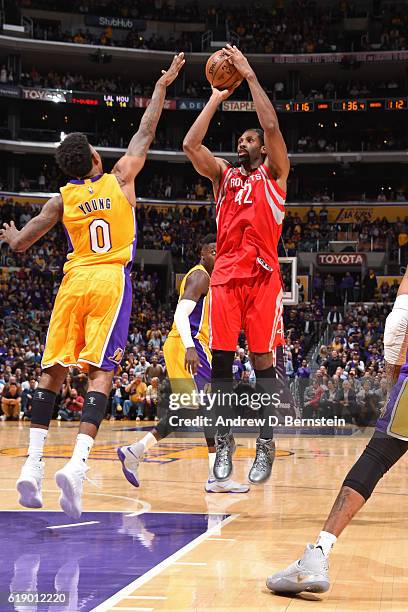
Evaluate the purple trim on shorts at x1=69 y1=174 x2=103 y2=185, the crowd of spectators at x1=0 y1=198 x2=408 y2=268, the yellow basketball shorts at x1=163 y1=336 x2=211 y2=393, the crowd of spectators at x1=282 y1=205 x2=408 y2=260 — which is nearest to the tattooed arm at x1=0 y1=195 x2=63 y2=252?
the purple trim on shorts at x1=69 y1=174 x2=103 y2=185

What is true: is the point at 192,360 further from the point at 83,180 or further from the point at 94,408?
the point at 83,180

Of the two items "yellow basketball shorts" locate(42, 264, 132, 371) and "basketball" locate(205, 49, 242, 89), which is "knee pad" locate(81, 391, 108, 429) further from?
"basketball" locate(205, 49, 242, 89)

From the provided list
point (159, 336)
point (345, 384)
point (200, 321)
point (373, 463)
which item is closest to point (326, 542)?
point (373, 463)

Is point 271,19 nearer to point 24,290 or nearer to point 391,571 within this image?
point 24,290

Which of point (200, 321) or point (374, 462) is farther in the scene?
point (200, 321)

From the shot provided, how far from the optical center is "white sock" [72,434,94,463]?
16.6 feet

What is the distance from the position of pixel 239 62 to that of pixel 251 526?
3.27m

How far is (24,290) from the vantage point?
26.2 meters

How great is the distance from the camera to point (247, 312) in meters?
6.39

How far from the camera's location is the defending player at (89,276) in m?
5.42

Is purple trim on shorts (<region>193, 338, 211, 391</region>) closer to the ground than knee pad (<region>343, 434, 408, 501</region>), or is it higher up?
closer to the ground

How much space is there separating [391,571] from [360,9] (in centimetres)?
3419

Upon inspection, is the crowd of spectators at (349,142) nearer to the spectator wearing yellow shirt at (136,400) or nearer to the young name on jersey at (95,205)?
the spectator wearing yellow shirt at (136,400)

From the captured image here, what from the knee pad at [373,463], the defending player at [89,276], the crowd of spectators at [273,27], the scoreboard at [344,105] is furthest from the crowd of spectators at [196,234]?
the knee pad at [373,463]
